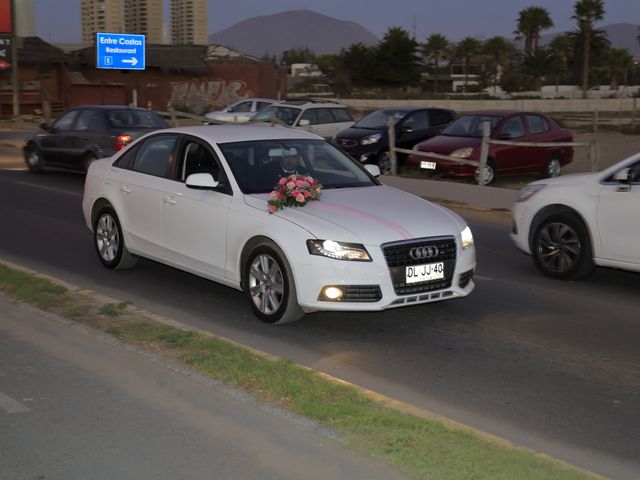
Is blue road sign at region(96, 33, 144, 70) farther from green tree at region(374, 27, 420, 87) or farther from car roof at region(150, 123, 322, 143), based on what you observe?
car roof at region(150, 123, 322, 143)

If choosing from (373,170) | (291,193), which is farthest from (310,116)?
(291,193)

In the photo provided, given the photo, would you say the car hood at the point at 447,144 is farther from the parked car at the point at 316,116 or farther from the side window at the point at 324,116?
the side window at the point at 324,116

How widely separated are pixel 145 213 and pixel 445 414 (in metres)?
4.43

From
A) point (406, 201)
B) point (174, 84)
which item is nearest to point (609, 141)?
point (406, 201)

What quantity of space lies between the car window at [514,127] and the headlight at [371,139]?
3.29m

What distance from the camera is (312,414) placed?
5.05 m

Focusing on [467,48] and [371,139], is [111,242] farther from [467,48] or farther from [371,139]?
[467,48]

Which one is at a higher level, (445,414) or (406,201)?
(406,201)

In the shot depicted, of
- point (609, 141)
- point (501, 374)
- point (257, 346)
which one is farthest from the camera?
point (609, 141)

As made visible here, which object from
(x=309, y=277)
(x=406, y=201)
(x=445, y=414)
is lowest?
(x=445, y=414)

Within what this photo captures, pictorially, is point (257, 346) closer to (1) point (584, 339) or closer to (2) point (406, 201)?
(2) point (406, 201)

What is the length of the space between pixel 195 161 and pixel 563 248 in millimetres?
4053

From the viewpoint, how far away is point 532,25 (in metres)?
104

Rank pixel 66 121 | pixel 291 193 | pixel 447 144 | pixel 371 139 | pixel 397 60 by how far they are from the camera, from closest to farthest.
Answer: pixel 291 193, pixel 447 144, pixel 66 121, pixel 371 139, pixel 397 60
